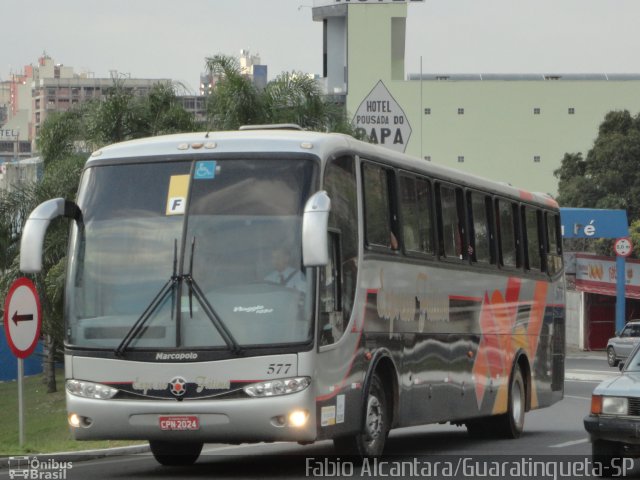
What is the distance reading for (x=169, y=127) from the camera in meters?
35.5

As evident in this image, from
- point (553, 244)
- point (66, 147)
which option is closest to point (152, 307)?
point (553, 244)

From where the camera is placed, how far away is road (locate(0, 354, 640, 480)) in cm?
1432

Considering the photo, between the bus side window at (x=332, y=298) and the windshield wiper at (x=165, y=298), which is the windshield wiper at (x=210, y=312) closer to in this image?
the windshield wiper at (x=165, y=298)

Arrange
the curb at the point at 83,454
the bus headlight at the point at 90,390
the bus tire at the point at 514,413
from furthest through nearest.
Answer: the bus tire at the point at 514,413
the curb at the point at 83,454
the bus headlight at the point at 90,390

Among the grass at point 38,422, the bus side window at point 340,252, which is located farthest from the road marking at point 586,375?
the bus side window at point 340,252

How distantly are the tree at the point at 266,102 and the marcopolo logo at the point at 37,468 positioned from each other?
20.5 metres

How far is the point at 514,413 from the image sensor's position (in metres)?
20.7

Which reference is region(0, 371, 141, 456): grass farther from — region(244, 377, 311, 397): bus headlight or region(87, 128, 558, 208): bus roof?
region(244, 377, 311, 397): bus headlight

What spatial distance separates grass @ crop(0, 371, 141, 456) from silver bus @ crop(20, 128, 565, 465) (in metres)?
3.05

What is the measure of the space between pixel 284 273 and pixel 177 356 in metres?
1.21

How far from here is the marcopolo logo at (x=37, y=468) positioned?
45.8 feet

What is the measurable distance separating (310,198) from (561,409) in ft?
55.3

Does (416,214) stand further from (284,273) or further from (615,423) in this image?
(615,423)

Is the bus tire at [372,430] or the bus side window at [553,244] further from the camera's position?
the bus side window at [553,244]
